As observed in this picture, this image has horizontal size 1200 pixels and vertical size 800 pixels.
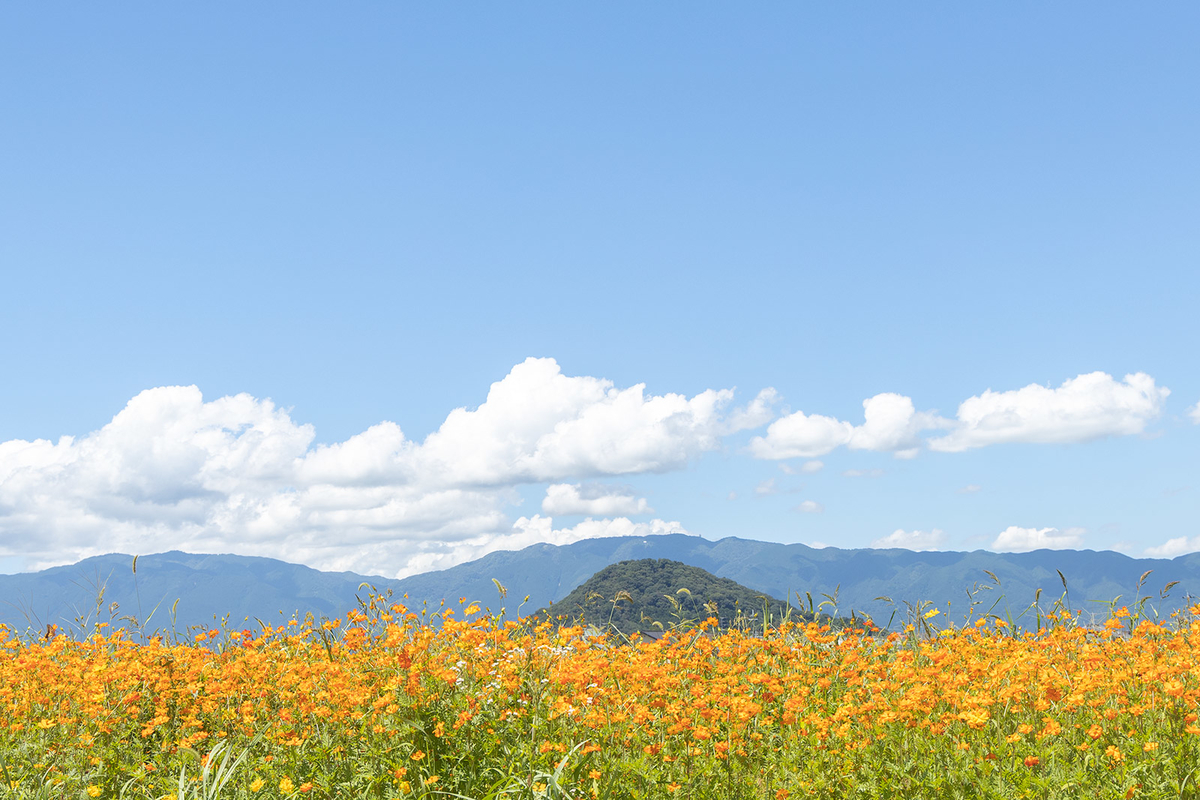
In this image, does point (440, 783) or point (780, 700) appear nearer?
point (440, 783)

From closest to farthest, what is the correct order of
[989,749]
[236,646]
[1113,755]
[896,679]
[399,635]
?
[1113,755]
[989,749]
[399,635]
[896,679]
[236,646]

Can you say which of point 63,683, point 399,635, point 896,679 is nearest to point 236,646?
point 63,683

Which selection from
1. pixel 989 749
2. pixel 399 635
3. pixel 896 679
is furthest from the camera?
pixel 896 679

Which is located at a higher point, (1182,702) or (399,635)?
(399,635)

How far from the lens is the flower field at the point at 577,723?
5.48 m

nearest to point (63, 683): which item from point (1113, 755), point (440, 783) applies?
point (440, 783)

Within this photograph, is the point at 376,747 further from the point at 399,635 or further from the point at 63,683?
the point at 63,683

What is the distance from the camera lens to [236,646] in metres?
9.64

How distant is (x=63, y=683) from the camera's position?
767cm

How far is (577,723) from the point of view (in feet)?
20.5

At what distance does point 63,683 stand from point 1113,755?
8844 millimetres

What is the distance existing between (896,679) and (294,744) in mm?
5298

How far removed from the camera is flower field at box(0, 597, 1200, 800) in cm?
548

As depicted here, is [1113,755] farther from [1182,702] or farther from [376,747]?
[376,747]
